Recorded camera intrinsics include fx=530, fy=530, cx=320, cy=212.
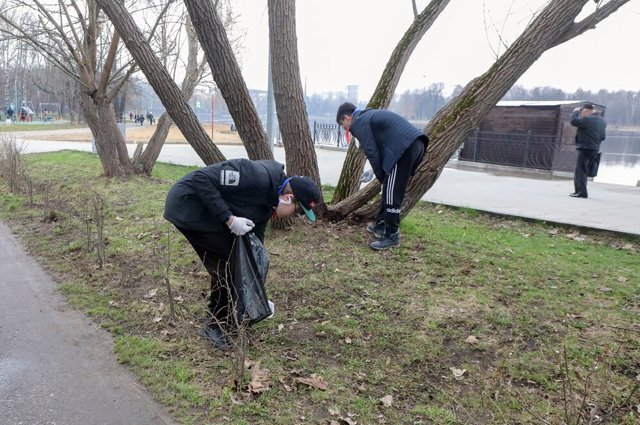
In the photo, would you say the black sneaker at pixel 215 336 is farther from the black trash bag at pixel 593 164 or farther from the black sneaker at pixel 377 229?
the black trash bag at pixel 593 164

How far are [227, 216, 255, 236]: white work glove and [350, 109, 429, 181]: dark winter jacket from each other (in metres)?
2.26

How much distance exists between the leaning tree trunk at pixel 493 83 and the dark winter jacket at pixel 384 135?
655 millimetres

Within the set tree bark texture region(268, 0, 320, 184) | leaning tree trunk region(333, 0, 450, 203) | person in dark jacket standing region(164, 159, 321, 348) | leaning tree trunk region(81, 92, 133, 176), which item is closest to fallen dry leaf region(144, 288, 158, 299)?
person in dark jacket standing region(164, 159, 321, 348)

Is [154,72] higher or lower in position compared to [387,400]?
higher

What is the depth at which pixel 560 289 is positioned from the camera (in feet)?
15.3

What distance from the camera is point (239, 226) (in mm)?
3330

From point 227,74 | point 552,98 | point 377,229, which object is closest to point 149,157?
point 227,74

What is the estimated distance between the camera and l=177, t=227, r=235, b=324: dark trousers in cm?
355

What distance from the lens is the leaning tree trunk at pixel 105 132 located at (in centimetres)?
1067

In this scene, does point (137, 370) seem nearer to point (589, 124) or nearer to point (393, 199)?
point (393, 199)

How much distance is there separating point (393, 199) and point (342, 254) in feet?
2.51

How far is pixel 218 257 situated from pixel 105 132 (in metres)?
8.20

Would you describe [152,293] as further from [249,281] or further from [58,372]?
[249,281]

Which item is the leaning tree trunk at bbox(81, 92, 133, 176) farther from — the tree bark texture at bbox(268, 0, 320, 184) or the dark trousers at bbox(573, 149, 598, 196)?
the dark trousers at bbox(573, 149, 598, 196)
